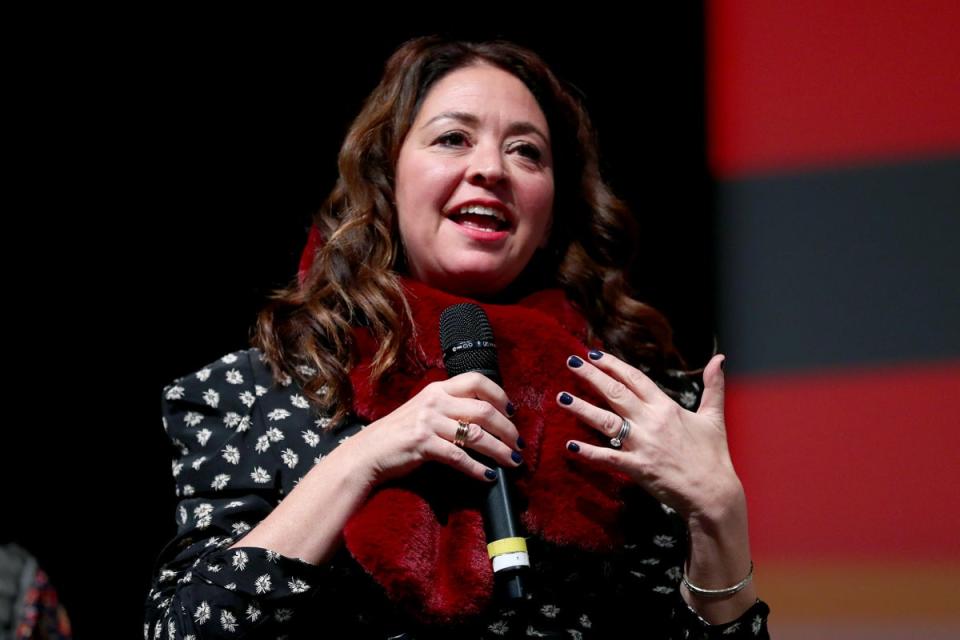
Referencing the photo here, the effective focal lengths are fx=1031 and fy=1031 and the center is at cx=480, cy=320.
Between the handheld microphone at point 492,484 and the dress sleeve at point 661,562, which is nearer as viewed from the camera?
the handheld microphone at point 492,484

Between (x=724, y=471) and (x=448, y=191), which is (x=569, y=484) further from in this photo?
(x=448, y=191)

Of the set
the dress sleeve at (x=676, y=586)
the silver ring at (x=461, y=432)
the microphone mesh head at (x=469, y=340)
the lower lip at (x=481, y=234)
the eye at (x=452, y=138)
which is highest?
the eye at (x=452, y=138)

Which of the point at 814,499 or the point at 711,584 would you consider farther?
the point at 814,499

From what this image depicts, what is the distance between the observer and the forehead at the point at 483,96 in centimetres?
179

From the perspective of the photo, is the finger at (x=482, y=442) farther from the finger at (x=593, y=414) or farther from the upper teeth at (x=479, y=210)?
the upper teeth at (x=479, y=210)

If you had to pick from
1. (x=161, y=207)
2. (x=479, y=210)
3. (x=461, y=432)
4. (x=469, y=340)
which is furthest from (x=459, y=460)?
(x=161, y=207)

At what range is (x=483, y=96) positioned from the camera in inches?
71.1

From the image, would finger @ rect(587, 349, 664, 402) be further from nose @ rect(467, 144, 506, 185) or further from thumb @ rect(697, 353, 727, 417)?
nose @ rect(467, 144, 506, 185)

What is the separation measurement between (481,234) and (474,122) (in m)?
0.21

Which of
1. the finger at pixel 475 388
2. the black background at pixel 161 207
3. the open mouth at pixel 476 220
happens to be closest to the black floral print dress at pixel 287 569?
the finger at pixel 475 388

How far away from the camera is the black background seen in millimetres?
2217

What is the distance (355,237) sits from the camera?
5.93 feet

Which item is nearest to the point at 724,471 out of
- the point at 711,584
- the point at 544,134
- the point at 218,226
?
the point at 711,584

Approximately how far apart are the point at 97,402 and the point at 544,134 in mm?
1157
